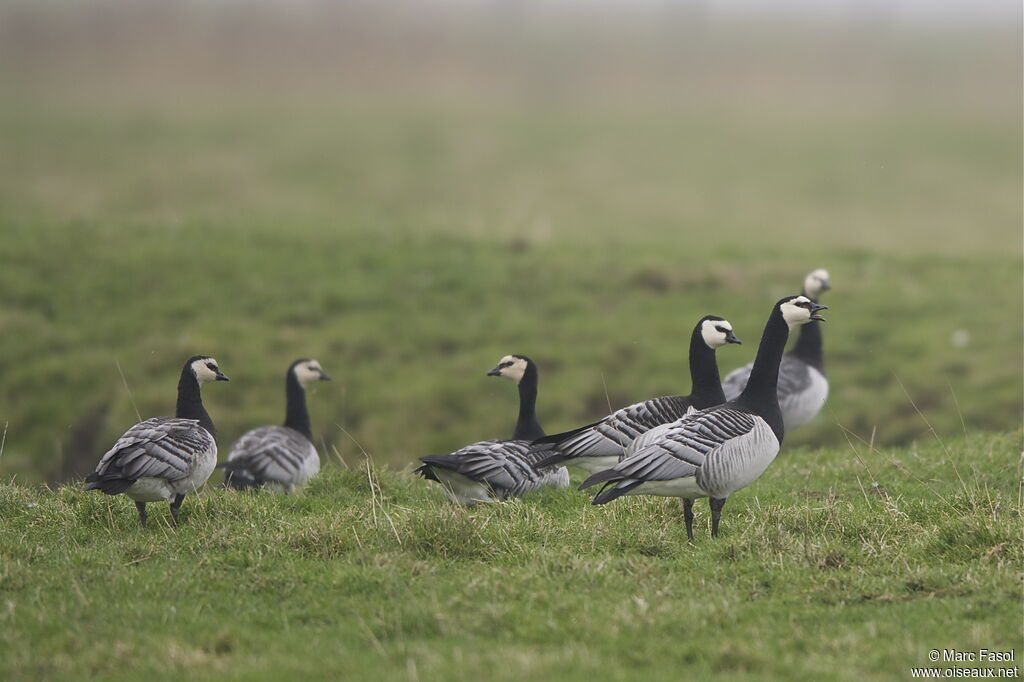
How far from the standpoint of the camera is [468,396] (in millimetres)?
20797

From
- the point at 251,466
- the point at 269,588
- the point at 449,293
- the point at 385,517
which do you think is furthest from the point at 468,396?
the point at 269,588

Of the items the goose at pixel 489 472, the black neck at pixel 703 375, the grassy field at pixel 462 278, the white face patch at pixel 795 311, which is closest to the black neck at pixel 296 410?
the grassy field at pixel 462 278

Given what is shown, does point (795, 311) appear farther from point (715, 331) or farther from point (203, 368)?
point (203, 368)

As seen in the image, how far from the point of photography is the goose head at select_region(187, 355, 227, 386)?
38.5 ft

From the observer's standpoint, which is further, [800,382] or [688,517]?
[800,382]

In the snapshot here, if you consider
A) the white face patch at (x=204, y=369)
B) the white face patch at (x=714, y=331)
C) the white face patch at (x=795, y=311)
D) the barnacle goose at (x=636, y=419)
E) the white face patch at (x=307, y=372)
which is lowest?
the white face patch at (x=307, y=372)

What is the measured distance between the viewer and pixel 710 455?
925 centimetres

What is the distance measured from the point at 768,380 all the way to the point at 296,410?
25.0 ft

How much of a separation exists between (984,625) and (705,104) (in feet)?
138

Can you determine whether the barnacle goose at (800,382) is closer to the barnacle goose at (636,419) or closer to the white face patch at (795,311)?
the barnacle goose at (636,419)

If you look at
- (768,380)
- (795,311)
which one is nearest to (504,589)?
(768,380)

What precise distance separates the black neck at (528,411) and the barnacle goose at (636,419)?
1.09 m

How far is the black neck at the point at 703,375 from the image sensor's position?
12.0m

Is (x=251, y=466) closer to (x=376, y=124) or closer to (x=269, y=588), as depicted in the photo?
(x=269, y=588)
